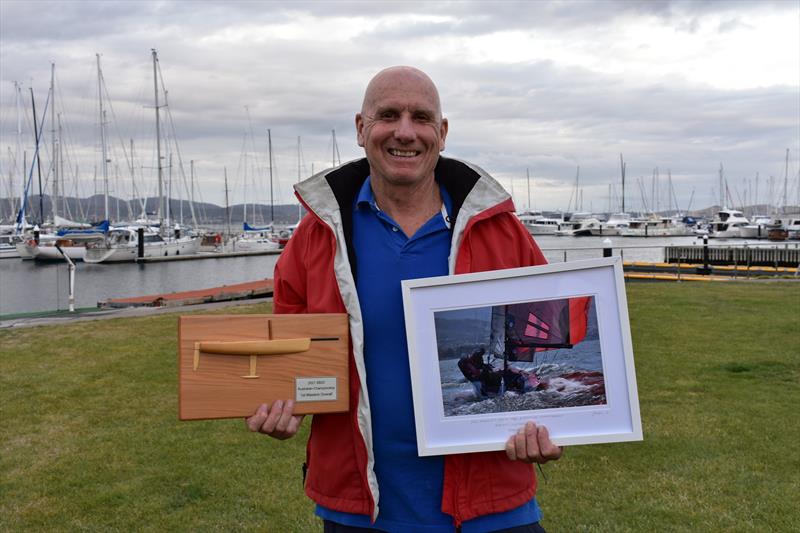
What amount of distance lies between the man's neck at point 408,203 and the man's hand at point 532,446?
2.47 feet

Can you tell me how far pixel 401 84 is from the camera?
2518 millimetres

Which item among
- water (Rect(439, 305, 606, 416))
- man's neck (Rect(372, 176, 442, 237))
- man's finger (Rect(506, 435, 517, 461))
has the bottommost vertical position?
man's finger (Rect(506, 435, 517, 461))

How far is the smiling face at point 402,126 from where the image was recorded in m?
2.51

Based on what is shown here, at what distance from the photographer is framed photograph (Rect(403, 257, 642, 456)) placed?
7.84 feet

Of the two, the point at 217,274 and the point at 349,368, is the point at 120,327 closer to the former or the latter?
the point at 349,368

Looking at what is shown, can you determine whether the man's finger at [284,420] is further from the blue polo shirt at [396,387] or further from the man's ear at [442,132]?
the man's ear at [442,132]

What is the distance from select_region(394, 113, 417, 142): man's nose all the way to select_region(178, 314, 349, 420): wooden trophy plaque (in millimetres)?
616

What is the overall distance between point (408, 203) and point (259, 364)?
0.74 meters

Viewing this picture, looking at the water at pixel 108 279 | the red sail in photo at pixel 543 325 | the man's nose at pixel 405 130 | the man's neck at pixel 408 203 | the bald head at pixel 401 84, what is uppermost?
the bald head at pixel 401 84

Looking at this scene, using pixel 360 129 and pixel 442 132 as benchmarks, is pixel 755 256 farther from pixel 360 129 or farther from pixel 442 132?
pixel 360 129

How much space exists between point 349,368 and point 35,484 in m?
4.49

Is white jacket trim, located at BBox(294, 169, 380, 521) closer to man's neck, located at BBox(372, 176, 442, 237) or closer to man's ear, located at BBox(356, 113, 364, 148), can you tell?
man's neck, located at BBox(372, 176, 442, 237)

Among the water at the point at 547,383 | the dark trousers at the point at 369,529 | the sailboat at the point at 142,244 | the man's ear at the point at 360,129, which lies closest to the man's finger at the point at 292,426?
the dark trousers at the point at 369,529

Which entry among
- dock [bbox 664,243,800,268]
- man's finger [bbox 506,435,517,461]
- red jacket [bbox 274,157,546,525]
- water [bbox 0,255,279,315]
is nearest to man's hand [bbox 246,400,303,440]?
red jacket [bbox 274,157,546,525]
